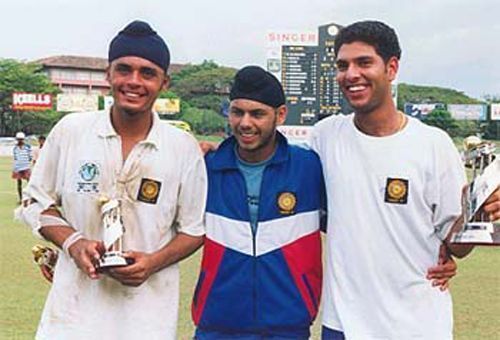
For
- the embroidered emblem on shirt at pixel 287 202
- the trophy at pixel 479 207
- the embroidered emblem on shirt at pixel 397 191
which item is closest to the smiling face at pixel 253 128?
the embroidered emblem on shirt at pixel 287 202

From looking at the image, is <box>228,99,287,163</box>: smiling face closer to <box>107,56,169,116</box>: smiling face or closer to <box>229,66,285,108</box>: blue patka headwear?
<box>229,66,285,108</box>: blue patka headwear

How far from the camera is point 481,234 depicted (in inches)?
121

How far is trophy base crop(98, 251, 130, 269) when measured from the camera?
3139 mm

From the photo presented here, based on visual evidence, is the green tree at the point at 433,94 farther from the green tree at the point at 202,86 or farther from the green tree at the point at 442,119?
the green tree at the point at 442,119

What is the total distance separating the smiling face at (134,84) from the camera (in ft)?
11.0

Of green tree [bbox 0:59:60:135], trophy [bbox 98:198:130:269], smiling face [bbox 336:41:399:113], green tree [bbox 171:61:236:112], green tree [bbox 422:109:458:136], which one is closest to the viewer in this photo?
trophy [bbox 98:198:130:269]

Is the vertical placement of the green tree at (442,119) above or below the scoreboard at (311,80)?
below

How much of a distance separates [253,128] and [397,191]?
2.24 feet

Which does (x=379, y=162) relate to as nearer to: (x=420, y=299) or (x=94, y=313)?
(x=420, y=299)

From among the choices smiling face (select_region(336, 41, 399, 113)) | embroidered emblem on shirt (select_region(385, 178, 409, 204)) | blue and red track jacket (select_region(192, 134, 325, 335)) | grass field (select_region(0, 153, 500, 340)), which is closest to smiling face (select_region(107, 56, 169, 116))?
blue and red track jacket (select_region(192, 134, 325, 335))

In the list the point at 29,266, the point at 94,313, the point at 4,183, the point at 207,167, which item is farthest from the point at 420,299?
the point at 4,183

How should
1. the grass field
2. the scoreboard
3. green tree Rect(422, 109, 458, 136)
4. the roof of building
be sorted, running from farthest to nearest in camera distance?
the roof of building
green tree Rect(422, 109, 458, 136)
the scoreboard
the grass field

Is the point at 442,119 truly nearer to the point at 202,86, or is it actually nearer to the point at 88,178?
the point at 202,86

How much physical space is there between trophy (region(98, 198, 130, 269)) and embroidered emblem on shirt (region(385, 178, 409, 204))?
107 cm
